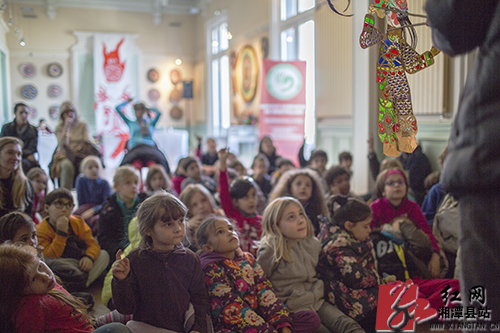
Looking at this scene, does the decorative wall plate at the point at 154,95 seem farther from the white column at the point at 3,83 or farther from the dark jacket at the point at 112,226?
the dark jacket at the point at 112,226

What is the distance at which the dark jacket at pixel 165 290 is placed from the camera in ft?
5.81

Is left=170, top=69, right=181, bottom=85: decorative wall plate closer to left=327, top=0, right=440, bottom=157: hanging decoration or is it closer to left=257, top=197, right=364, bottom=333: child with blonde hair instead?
left=257, top=197, right=364, bottom=333: child with blonde hair

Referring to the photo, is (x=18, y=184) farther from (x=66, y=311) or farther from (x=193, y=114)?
(x=193, y=114)

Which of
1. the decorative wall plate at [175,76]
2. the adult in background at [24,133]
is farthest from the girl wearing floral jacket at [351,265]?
the decorative wall plate at [175,76]

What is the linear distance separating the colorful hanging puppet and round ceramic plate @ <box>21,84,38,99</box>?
11569 mm

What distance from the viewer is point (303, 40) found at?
23.9 ft

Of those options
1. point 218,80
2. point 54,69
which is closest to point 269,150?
point 218,80

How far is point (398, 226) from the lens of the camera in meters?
→ 2.75

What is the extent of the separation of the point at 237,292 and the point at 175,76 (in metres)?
11.3

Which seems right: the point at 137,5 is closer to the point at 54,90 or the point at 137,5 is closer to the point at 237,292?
the point at 54,90

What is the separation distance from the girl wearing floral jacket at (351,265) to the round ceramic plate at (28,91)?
36.0 feet

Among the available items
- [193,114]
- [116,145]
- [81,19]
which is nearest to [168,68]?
[193,114]

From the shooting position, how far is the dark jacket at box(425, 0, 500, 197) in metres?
0.92

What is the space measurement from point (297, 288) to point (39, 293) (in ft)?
3.95
